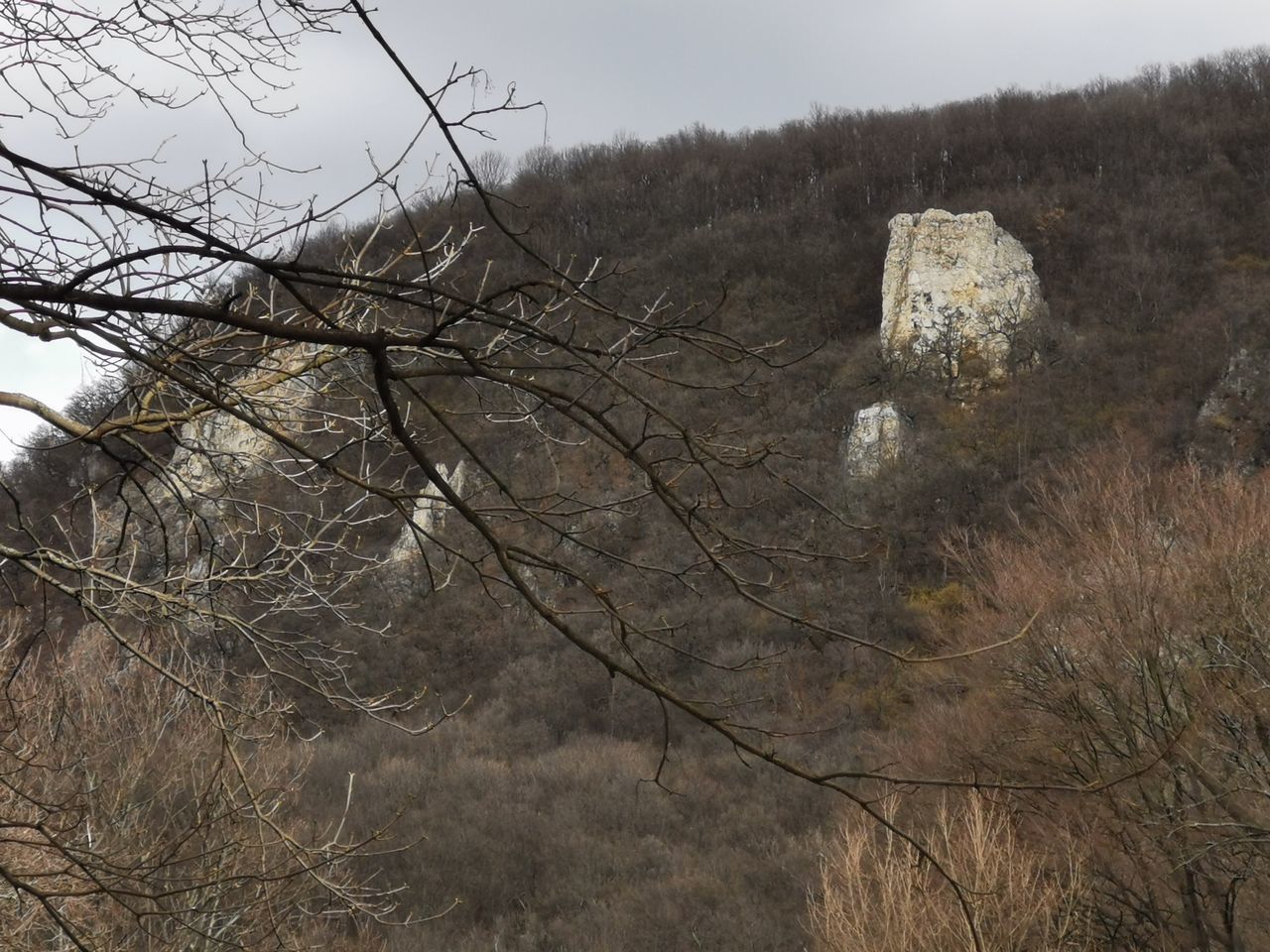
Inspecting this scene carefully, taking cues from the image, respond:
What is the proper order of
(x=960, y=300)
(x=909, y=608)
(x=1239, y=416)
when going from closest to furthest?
(x=909, y=608) → (x=1239, y=416) → (x=960, y=300)

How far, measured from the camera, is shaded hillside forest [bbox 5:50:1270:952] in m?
9.90

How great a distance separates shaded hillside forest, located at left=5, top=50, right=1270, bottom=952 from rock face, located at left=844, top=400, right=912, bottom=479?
23.1 inches

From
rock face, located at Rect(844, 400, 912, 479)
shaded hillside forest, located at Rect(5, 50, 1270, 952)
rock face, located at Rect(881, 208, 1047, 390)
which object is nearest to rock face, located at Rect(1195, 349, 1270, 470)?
shaded hillside forest, located at Rect(5, 50, 1270, 952)

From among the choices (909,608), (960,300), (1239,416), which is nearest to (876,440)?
(960,300)

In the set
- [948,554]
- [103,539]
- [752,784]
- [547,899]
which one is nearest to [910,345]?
[948,554]

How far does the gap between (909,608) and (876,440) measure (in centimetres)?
574

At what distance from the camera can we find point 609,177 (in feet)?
137

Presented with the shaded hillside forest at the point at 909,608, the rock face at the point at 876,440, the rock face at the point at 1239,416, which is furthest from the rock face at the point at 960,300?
the rock face at the point at 1239,416

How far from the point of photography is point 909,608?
71.2 ft

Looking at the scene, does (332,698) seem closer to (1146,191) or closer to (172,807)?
(172,807)

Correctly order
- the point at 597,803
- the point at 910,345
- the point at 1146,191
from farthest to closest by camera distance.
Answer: the point at 1146,191 → the point at 910,345 → the point at 597,803

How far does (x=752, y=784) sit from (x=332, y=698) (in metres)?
16.7

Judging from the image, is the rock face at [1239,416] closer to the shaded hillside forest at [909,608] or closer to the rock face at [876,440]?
the shaded hillside forest at [909,608]

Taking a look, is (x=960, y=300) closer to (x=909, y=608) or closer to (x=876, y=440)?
(x=876, y=440)
